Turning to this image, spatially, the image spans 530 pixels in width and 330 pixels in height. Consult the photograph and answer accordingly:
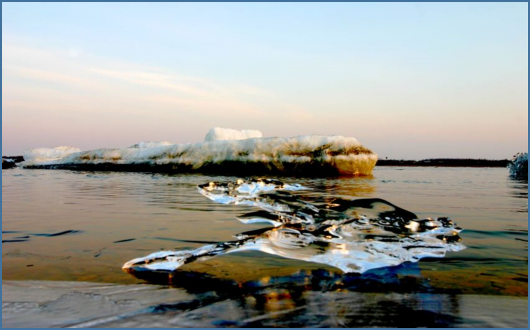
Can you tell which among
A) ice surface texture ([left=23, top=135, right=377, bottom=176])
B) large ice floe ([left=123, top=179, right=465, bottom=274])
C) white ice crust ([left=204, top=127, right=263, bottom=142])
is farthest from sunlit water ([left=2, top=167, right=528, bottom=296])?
white ice crust ([left=204, top=127, right=263, bottom=142])

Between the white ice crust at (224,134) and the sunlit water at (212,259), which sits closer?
the sunlit water at (212,259)

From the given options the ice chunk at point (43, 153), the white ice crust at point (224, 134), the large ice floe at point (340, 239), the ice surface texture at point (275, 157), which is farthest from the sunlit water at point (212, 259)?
the ice chunk at point (43, 153)

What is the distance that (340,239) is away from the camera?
345 cm

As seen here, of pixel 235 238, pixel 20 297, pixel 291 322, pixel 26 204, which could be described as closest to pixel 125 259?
pixel 20 297

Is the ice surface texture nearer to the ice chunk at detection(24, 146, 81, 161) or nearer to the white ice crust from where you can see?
the white ice crust

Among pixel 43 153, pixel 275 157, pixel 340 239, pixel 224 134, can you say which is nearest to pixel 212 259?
pixel 340 239

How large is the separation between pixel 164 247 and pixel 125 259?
0.48 m

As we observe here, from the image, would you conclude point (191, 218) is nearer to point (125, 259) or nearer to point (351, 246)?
point (125, 259)

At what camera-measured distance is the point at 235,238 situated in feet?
12.0

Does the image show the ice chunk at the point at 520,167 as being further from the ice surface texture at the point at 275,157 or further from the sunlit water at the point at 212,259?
the sunlit water at the point at 212,259

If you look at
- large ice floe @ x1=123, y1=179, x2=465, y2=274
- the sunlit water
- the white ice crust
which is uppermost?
the white ice crust

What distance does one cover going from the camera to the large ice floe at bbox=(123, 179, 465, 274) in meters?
2.78

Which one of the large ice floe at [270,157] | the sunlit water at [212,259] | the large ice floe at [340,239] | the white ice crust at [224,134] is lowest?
the sunlit water at [212,259]

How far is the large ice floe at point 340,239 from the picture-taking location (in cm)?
278
